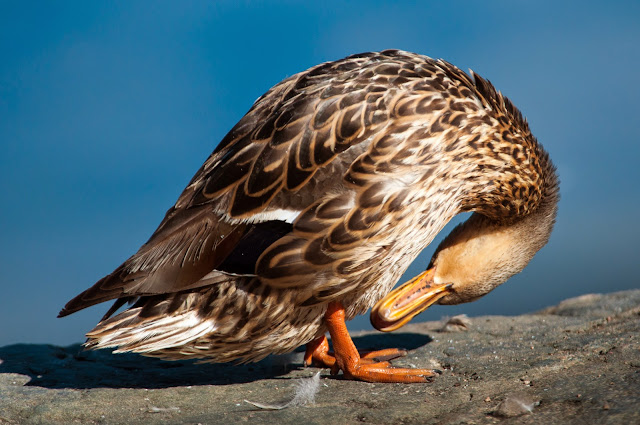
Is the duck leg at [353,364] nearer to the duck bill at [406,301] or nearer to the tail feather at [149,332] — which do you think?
the duck bill at [406,301]

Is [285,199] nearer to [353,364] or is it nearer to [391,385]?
[353,364]

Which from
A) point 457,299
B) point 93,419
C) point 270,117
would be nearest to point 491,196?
point 457,299

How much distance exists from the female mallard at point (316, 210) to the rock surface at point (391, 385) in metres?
0.33

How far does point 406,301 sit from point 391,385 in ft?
2.54

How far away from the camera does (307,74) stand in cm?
461

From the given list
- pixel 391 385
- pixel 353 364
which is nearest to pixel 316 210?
pixel 353 364

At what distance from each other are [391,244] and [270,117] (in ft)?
3.88

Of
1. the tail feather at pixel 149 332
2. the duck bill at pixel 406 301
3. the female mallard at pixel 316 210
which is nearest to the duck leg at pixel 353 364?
the female mallard at pixel 316 210

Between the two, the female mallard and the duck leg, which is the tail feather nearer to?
the female mallard

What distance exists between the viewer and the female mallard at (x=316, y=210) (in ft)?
12.6

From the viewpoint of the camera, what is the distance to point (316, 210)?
3826mm

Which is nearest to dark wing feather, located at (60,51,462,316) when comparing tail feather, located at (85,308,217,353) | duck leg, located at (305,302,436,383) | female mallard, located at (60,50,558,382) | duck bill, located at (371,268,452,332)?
female mallard, located at (60,50,558,382)

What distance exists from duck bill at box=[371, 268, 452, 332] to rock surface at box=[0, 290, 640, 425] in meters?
0.36

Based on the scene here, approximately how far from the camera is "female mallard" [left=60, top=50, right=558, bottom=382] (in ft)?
12.6
